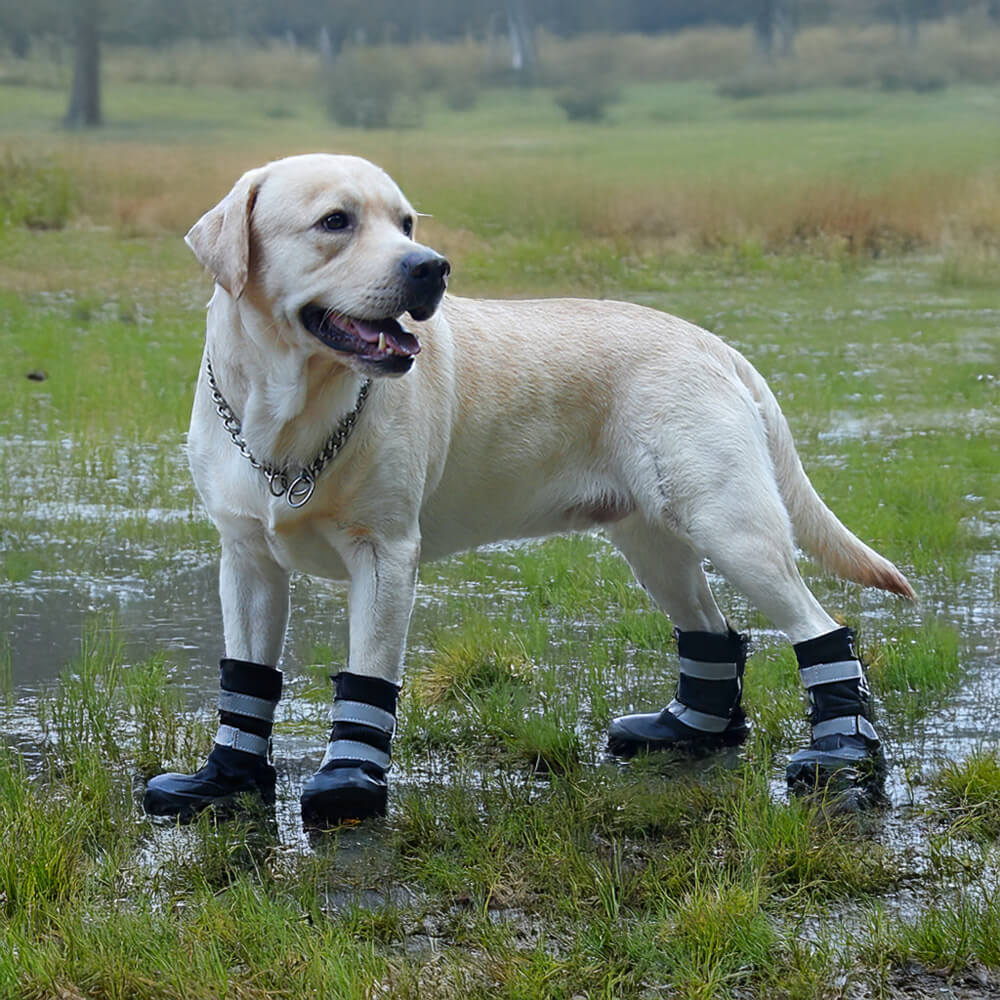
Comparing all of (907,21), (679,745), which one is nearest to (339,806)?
(679,745)

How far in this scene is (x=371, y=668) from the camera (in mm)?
3877

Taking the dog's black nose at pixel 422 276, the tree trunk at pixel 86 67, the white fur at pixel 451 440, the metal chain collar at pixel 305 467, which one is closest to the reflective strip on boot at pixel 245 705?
the white fur at pixel 451 440

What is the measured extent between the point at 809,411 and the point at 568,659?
5110mm

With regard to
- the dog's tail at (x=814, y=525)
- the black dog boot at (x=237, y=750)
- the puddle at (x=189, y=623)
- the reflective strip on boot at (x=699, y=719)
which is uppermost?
the dog's tail at (x=814, y=525)

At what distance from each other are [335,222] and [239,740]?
1391mm

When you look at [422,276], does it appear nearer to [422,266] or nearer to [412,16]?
[422,266]

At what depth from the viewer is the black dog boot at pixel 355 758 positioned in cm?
377

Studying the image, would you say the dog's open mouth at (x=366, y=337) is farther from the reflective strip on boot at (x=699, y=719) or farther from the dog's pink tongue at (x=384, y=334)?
the reflective strip on boot at (x=699, y=719)

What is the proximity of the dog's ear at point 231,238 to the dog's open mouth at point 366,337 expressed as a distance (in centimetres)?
18

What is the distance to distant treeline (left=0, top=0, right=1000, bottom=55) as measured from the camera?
73.0 ft

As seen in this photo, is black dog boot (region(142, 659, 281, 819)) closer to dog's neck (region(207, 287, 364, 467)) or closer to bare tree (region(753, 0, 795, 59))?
dog's neck (region(207, 287, 364, 467))

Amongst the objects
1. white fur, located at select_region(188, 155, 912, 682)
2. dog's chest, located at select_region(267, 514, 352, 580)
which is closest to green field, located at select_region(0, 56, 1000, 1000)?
white fur, located at select_region(188, 155, 912, 682)

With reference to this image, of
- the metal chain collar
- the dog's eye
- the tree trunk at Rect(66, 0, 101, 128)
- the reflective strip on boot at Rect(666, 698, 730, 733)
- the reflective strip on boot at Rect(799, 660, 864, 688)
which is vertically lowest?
the reflective strip on boot at Rect(666, 698, 730, 733)

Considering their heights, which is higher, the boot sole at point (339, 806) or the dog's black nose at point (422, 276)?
the dog's black nose at point (422, 276)
